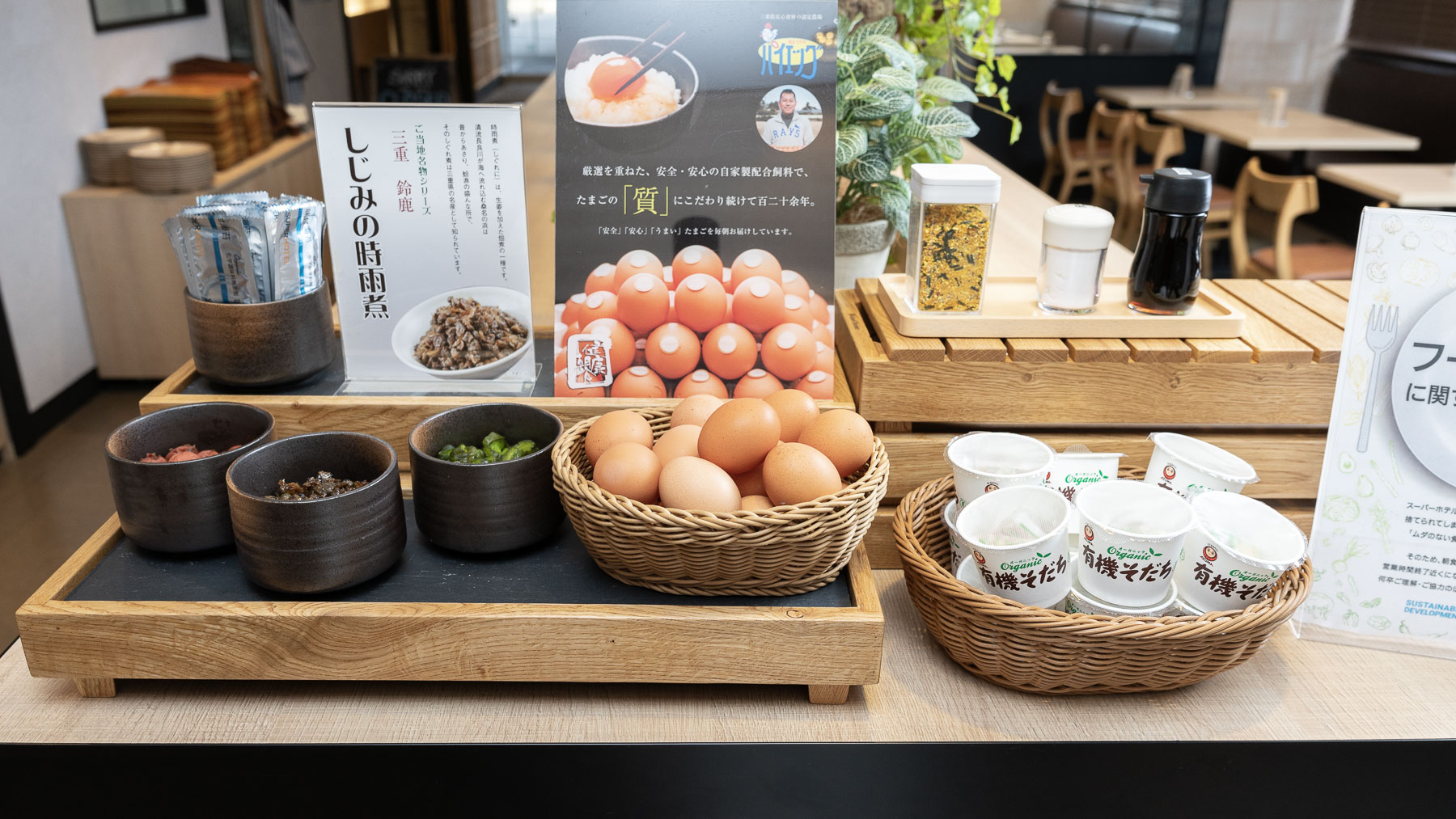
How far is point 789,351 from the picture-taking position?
1.21 meters

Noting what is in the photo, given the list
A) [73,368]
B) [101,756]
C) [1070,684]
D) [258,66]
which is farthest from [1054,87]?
[101,756]

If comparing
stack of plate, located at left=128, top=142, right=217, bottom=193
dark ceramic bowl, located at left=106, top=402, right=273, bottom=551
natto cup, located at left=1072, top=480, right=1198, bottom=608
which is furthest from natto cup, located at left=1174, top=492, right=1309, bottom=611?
stack of plate, located at left=128, top=142, right=217, bottom=193

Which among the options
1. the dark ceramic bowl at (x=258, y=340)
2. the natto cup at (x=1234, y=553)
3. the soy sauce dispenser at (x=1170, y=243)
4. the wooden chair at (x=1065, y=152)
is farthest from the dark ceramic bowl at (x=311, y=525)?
the wooden chair at (x=1065, y=152)

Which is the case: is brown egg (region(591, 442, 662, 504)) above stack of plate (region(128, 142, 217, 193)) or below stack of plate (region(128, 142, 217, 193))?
above

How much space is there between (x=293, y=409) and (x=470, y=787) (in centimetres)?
55

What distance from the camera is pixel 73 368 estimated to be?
336 centimetres

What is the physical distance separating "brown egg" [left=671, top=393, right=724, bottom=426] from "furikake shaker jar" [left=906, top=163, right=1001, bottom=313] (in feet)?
1.01

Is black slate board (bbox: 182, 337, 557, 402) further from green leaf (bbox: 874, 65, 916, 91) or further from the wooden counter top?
green leaf (bbox: 874, 65, 916, 91)

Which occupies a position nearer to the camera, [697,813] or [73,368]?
[697,813]

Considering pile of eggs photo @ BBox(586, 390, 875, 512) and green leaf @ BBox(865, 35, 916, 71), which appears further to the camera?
green leaf @ BBox(865, 35, 916, 71)

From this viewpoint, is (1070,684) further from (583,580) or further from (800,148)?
(800,148)

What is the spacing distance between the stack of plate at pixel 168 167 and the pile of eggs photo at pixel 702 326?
8.59 ft

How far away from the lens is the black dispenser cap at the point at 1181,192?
113 cm

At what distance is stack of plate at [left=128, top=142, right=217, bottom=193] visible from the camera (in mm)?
3221
